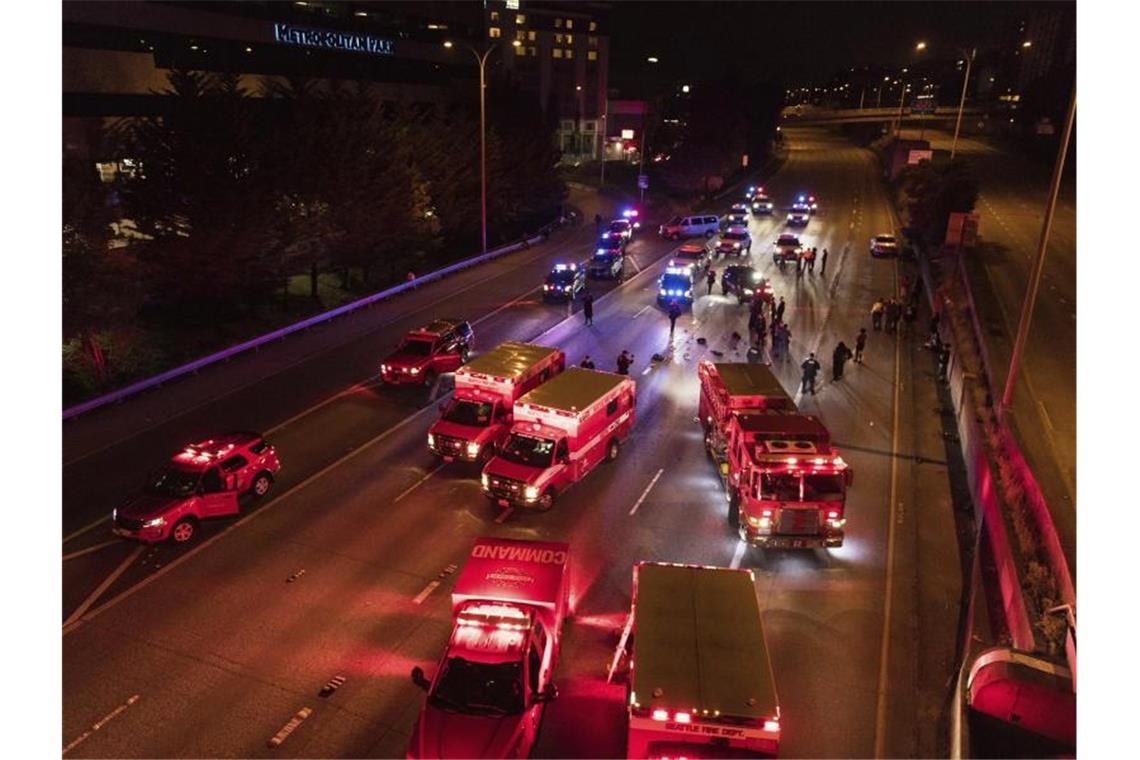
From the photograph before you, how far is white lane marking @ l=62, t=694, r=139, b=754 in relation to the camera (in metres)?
12.1

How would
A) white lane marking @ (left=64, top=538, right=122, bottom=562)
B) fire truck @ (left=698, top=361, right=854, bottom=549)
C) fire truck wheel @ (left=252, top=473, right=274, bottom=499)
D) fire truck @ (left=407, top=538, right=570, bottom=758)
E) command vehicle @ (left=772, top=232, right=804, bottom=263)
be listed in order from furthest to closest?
command vehicle @ (left=772, top=232, right=804, bottom=263) → fire truck wheel @ (left=252, top=473, right=274, bottom=499) → white lane marking @ (left=64, top=538, right=122, bottom=562) → fire truck @ (left=698, top=361, right=854, bottom=549) → fire truck @ (left=407, top=538, right=570, bottom=758)

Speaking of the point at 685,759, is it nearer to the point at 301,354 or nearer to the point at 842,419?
the point at 842,419

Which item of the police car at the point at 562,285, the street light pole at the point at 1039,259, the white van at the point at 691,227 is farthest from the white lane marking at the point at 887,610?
the white van at the point at 691,227

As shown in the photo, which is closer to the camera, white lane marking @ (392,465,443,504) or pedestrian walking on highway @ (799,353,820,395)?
white lane marking @ (392,465,443,504)

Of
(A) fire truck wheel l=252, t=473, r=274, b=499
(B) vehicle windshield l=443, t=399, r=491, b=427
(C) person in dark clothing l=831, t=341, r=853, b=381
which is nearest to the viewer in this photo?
(A) fire truck wheel l=252, t=473, r=274, b=499

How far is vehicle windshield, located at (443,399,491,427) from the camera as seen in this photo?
21.8 meters

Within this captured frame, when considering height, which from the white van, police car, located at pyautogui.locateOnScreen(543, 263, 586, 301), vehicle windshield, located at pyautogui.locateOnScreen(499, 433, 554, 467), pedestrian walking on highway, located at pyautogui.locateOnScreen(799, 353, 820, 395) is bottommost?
vehicle windshield, located at pyautogui.locateOnScreen(499, 433, 554, 467)

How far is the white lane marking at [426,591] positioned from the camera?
16000 mm

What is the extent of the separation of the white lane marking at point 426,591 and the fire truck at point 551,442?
3290 mm

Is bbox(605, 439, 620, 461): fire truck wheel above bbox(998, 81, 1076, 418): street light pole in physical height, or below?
below

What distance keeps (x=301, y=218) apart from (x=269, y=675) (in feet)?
91.9

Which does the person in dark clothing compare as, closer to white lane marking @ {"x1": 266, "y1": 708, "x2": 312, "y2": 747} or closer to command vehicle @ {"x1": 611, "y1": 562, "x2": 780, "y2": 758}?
command vehicle @ {"x1": 611, "y1": 562, "x2": 780, "y2": 758}

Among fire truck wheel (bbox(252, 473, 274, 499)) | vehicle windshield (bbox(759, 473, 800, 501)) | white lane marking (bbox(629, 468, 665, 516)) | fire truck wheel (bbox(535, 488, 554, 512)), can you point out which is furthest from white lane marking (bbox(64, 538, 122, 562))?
vehicle windshield (bbox(759, 473, 800, 501))

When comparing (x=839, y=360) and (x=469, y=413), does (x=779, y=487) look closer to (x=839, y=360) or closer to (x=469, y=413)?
(x=469, y=413)
